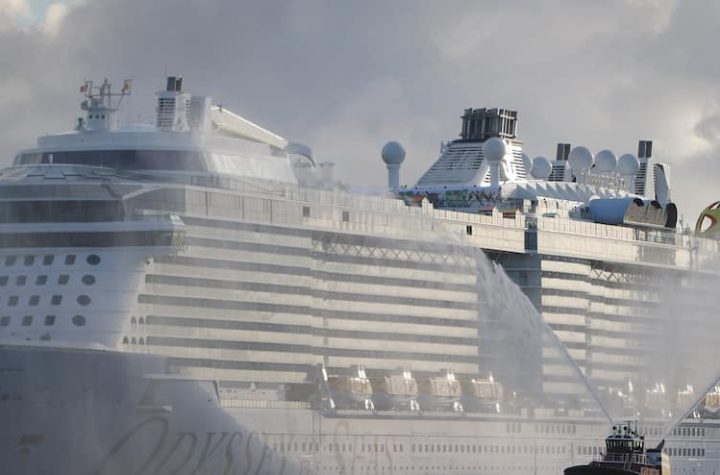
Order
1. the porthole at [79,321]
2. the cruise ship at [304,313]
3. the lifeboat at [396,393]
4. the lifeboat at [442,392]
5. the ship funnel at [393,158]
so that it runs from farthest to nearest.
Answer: the ship funnel at [393,158], the lifeboat at [442,392], the lifeboat at [396,393], the porthole at [79,321], the cruise ship at [304,313]

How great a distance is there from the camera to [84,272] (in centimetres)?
9275

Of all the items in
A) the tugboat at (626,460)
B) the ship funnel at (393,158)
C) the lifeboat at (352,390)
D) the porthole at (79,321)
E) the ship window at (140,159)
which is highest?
the ship funnel at (393,158)

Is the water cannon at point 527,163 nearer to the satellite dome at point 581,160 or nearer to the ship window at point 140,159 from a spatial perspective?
the satellite dome at point 581,160

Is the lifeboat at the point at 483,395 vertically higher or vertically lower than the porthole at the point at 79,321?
lower

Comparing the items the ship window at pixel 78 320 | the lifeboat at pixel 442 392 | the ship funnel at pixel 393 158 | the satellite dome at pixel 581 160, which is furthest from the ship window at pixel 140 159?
the satellite dome at pixel 581 160

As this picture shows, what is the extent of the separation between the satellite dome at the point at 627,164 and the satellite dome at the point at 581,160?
130 inches

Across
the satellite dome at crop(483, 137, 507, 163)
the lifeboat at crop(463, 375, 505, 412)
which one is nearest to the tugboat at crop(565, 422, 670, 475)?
the lifeboat at crop(463, 375, 505, 412)

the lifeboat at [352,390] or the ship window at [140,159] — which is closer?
the ship window at [140,159]

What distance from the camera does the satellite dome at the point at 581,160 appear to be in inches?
5340

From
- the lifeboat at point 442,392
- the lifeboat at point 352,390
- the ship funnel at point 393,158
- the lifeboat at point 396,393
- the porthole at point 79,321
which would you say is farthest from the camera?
the ship funnel at point 393,158

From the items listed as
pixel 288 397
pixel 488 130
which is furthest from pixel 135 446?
pixel 488 130

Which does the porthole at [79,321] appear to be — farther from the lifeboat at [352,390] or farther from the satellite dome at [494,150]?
the satellite dome at [494,150]

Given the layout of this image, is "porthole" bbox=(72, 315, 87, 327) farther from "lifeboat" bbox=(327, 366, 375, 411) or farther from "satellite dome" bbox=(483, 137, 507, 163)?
"satellite dome" bbox=(483, 137, 507, 163)

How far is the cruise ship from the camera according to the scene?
9050cm
